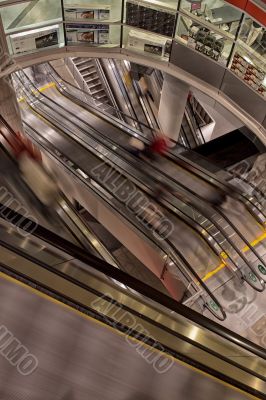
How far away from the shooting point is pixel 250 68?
7.14m

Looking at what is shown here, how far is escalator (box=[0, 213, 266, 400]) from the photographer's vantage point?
2.88 meters

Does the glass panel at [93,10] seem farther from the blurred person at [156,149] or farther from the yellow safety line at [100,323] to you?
the yellow safety line at [100,323]

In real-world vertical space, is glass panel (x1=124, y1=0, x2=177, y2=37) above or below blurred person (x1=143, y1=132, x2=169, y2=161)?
above

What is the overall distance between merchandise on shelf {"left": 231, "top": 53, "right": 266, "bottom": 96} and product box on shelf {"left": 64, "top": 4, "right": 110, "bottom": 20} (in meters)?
A: 2.70

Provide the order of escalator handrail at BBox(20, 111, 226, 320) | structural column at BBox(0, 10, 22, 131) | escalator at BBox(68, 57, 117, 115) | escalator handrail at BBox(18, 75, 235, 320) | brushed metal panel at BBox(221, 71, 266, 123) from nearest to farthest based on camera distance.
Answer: escalator handrail at BBox(18, 75, 235, 320) → escalator handrail at BBox(20, 111, 226, 320) → brushed metal panel at BBox(221, 71, 266, 123) → structural column at BBox(0, 10, 22, 131) → escalator at BBox(68, 57, 117, 115)

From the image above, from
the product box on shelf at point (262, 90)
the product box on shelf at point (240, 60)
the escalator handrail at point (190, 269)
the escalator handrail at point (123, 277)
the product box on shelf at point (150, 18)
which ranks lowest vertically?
the escalator handrail at point (190, 269)

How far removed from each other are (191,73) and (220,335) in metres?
6.15

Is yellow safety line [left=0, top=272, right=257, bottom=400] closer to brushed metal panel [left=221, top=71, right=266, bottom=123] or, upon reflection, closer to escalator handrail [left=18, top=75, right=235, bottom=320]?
escalator handrail [left=18, top=75, right=235, bottom=320]

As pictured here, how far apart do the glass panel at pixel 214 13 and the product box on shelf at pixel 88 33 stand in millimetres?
1728

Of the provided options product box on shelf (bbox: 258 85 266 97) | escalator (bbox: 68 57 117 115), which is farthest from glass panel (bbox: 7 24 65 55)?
escalator (bbox: 68 57 117 115)

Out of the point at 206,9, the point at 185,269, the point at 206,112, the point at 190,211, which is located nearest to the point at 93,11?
the point at 206,9

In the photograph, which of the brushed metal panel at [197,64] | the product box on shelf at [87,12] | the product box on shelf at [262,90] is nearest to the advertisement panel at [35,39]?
the product box on shelf at [87,12]

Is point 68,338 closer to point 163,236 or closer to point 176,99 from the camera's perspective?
point 163,236

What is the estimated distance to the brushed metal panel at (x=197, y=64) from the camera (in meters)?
7.68
